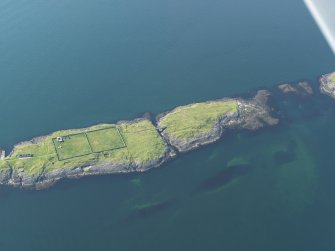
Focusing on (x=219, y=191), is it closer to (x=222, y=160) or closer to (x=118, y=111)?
(x=222, y=160)

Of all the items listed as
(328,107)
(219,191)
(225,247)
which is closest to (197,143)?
(219,191)

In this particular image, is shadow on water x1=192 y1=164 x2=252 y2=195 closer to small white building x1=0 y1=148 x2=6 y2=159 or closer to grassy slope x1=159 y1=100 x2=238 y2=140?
grassy slope x1=159 y1=100 x2=238 y2=140

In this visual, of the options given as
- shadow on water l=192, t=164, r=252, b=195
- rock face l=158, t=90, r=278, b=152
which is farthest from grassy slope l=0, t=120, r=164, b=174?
shadow on water l=192, t=164, r=252, b=195

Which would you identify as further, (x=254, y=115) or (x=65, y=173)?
(x=254, y=115)

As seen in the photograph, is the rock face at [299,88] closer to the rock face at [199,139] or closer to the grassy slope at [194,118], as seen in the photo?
the grassy slope at [194,118]

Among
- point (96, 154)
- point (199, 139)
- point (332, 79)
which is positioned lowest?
point (332, 79)

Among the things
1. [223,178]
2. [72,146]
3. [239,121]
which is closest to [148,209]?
[223,178]

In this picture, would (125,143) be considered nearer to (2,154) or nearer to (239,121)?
(2,154)
